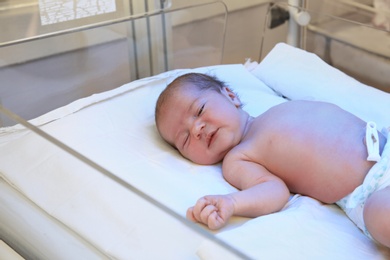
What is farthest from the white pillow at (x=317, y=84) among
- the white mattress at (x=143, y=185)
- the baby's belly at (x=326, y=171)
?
the baby's belly at (x=326, y=171)

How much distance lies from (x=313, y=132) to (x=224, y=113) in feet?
0.61

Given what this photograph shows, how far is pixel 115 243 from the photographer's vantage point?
2.99 ft

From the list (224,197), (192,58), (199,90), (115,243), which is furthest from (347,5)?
(115,243)

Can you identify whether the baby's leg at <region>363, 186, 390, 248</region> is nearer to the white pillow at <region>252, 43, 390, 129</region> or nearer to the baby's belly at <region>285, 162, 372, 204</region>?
the baby's belly at <region>285, 162, 372, 204</region>

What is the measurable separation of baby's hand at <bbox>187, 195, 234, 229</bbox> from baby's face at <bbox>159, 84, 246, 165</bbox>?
0.71 ft

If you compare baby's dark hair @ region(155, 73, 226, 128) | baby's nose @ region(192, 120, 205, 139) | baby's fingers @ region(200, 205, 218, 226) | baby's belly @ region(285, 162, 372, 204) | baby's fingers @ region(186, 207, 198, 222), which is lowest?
baby's belly @ region(285, 162, 372, 204)

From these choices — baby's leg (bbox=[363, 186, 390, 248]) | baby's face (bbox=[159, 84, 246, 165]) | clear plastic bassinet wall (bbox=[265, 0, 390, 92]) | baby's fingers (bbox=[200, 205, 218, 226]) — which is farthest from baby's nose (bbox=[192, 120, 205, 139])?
clear plastic bassinet wall (bbox=[265, 0, 390, 92])

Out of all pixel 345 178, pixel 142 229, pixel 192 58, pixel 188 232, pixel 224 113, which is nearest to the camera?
pixel 188 232

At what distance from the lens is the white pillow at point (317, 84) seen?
1.34m

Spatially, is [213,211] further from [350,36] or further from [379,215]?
[350,36]

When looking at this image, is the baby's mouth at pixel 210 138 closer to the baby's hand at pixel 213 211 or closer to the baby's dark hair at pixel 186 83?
the baby's dark hair at pixel 186 83

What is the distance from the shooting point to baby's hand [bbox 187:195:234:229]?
0.88m

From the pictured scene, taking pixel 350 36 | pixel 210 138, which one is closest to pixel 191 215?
pixel 210 138

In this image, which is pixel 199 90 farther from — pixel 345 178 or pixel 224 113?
pixel 345 178
